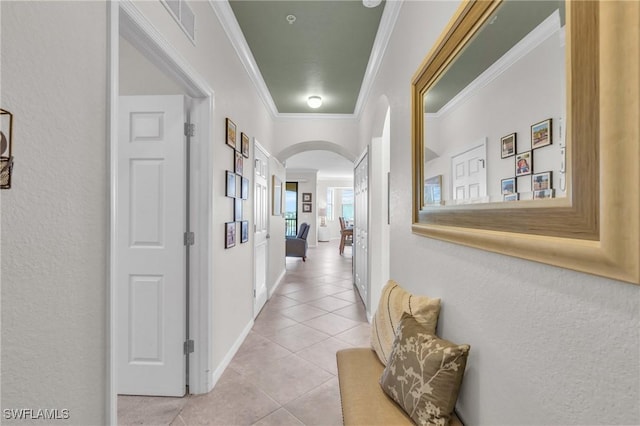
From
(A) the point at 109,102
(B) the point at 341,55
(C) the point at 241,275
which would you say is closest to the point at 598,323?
(A) the point at 109,102

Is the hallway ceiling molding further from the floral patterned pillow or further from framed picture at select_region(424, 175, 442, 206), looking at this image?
the floral patterned pillow

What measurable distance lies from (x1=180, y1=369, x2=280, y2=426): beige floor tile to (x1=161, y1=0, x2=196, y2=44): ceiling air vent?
235 cm

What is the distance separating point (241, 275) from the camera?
2.98 meters

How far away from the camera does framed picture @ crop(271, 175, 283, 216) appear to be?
469cm

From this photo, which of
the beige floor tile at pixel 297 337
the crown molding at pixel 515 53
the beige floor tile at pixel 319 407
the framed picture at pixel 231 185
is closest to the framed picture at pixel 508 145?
the crown molding at pixel 515 53

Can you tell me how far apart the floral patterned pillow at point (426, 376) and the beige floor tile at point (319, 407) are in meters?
0.82

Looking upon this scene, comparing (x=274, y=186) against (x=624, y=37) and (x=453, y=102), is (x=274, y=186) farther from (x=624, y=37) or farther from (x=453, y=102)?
(x=624, y=37)

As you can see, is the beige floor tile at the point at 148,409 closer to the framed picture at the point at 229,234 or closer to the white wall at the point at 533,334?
the framed picture at the point at 229,234

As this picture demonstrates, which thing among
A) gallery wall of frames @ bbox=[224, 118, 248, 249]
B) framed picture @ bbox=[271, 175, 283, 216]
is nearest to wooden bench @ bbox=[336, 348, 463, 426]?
gallery wall of frames @ bbox=[224, 118, 248, 249]

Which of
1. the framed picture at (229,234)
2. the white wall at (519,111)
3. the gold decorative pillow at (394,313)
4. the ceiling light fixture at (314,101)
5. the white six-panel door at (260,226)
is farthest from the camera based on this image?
the ceiling light fixture at (314,101)

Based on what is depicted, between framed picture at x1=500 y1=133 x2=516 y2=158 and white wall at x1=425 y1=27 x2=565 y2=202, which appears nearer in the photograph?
white wall at x1=425 y1=27 x2=565 y2=202

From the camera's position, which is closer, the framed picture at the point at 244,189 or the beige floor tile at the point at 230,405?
the beige floor tile at the point at 230,405

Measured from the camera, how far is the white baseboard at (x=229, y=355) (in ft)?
7.23

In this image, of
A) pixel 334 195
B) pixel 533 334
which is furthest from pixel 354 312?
pixel 334 195
